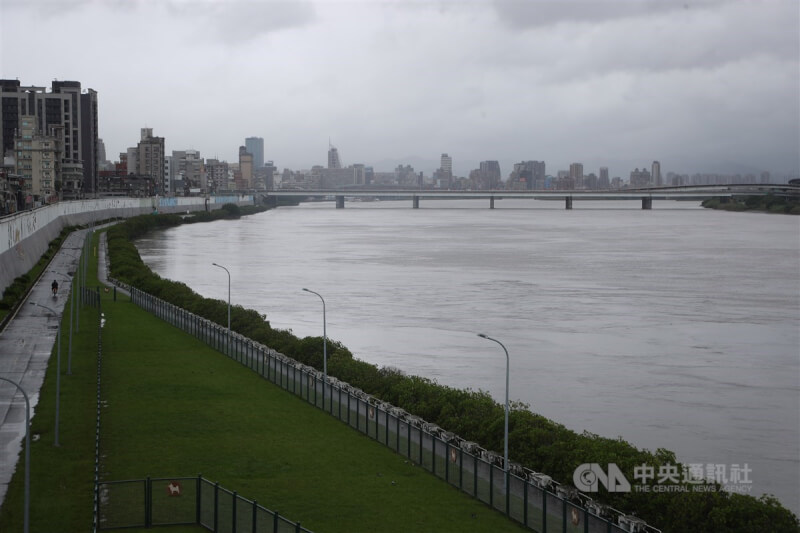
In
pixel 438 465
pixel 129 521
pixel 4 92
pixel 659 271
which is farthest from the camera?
pixel 4 92

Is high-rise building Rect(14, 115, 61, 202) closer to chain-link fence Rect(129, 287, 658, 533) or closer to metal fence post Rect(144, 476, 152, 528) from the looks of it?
chain-link fence Rect(129, 287, 658, 533)

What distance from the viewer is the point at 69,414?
25.7 m

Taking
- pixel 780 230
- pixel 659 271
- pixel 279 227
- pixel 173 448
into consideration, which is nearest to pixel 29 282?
pixel 173 448

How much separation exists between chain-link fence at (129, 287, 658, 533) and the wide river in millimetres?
5799

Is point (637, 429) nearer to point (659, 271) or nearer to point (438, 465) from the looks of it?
point (438, 465)

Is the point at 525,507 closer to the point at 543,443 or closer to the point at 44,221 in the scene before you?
the point at 543,443

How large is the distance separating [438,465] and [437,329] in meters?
23.6

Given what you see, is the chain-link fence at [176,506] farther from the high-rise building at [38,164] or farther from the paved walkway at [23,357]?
the high-rise building at [38,164]

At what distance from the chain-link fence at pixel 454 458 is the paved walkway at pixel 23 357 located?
752 centimetres

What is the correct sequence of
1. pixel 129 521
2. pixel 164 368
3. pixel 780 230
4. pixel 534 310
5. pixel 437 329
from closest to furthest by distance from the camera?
pixel 129 521
pixel 164 368
pixel 437 329
pixel 534 310
pixel 780 230

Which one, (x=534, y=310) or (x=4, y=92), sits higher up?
(x=4, y=92)

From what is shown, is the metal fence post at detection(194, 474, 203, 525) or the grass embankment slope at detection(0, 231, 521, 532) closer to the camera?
the metal fence post at detection(194, 474, 203, 525)

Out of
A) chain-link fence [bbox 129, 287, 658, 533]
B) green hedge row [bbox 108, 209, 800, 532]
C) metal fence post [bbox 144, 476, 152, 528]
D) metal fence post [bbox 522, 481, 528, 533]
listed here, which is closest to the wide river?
green hedge row [bbox 108, 209, 800, 532]

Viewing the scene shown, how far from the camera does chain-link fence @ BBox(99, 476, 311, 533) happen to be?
16844mm
